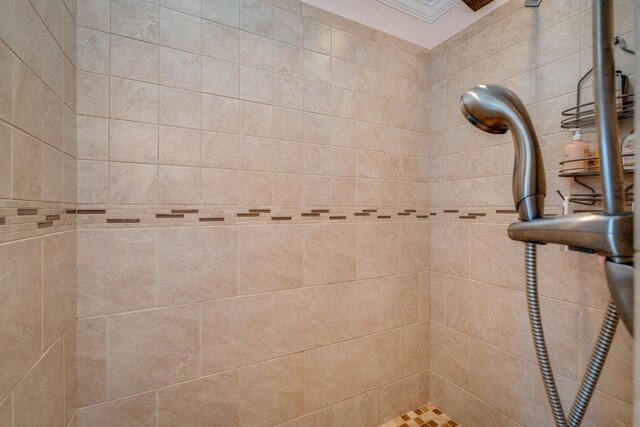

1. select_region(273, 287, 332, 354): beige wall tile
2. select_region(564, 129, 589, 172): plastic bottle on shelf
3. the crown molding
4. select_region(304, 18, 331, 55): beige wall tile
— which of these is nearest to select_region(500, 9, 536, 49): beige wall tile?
the crown molding

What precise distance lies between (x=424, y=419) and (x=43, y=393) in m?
1.50

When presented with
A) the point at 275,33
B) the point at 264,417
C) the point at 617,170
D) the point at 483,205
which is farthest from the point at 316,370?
the point at 275,33

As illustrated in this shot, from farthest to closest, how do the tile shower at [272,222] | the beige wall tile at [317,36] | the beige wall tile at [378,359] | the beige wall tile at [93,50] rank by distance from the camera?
the beige wall tile at [378,359]
the beige wall tile at [317,36]
the beige wall tile at [93,50]
the tile shower at [272,222]

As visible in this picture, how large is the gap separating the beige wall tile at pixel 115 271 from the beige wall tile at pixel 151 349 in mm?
52

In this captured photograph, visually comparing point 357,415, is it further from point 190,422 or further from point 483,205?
point 483,205

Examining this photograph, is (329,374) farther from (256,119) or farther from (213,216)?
(256,119)

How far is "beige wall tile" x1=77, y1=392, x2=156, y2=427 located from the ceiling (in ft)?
5.41

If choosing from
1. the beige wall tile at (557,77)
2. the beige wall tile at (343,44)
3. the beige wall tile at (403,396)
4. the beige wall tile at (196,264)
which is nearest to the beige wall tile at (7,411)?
the beige wall tile at (196,264)

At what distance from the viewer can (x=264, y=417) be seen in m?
1.11

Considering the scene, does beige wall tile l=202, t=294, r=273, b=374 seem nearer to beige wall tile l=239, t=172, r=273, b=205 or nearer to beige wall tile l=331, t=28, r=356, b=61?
beige wall tile l=239, t=172, r=273, b=205

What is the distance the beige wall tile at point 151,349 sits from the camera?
903mm

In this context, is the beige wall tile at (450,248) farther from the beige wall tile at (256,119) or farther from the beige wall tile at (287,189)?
the beige wall tile at (256,119)

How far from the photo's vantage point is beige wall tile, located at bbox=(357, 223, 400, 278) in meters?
1.32

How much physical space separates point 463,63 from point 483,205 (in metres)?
0.69
